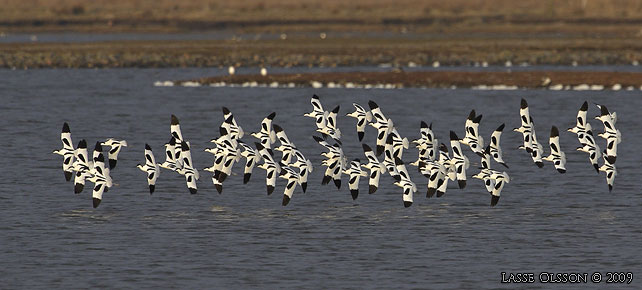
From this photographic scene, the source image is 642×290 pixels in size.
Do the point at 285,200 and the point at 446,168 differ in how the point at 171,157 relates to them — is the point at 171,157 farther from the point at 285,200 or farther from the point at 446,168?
the point at 446,168

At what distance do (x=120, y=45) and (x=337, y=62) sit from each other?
108 ft

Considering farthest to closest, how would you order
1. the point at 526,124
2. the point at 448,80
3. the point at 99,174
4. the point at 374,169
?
the point at 448,80 < the point at 526,124 < the point at 374,169 < the point at 99,174

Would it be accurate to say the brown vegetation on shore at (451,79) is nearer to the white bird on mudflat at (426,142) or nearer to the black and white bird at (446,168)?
the black and white bird at (446,168)

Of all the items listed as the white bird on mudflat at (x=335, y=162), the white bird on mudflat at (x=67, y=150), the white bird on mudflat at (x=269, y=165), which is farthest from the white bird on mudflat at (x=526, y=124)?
the white bird on mudflat at (x=67, y=150)

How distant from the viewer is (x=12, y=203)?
113 ft

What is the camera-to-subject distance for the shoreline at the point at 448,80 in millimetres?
77250

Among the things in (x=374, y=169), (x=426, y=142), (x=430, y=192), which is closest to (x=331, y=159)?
(x=374, y=169)

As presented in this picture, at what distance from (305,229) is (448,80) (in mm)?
51593

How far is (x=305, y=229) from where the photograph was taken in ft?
99.5

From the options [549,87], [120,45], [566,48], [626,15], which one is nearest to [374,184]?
[549,87]

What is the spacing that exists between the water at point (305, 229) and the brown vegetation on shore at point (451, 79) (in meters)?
25.8

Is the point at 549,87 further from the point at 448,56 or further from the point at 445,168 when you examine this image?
the point at 445,168

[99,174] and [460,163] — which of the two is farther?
[460,163]

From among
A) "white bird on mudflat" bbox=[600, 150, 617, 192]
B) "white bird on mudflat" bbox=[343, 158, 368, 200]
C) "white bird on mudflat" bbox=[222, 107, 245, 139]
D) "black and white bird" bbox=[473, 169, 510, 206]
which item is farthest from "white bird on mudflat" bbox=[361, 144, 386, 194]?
"white bird on mudflat" bbox=[600, 150, 617, 192]
